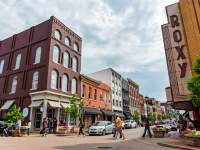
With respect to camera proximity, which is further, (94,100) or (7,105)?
(94,100)

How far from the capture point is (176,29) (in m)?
20.8

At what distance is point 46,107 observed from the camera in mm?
26422

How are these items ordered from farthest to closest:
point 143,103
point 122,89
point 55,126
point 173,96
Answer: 1. point 143,103
2. point 122,89
3. point 55,126
4. point 173,96

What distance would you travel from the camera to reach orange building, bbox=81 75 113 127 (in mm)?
35688

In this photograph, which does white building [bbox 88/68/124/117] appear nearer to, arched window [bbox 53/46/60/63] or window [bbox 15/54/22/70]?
arched window [bbox 53/46/60/63]

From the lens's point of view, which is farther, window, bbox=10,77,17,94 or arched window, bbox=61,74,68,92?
window, bbox=10,77,17,94

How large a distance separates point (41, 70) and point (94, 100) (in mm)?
13264

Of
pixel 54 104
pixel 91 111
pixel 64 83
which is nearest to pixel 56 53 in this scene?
pixel 64 83

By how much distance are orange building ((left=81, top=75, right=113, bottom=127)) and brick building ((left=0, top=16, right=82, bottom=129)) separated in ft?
7.97

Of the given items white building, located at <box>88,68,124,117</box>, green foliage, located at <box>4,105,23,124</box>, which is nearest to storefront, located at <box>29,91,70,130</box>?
green foliage, located at <box>4,105,23,124</box>

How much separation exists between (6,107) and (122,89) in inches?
1242

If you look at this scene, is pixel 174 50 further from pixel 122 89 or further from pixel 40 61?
pixel 122 89

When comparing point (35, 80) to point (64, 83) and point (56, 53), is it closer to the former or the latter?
point (64, 83)

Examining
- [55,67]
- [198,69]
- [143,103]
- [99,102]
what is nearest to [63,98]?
[55,67]
